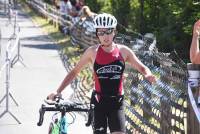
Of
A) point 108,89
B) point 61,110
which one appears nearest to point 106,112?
point 108,89

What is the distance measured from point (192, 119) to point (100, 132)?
1095 millimetres

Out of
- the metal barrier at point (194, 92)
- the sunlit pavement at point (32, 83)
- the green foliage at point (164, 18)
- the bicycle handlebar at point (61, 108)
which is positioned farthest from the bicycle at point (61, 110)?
the green foliage at point (164, 18)

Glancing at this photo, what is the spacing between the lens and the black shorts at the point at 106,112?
749 centimetres

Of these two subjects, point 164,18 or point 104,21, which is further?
point 164,18

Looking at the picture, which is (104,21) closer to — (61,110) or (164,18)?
(61,110)

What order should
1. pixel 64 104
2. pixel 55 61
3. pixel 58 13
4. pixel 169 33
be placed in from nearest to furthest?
pixel 64 104
pixel 169 33
pixel 55 61
pixel 58 13

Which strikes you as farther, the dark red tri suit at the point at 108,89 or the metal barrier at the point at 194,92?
the dark red tri suit at the point at 108,89

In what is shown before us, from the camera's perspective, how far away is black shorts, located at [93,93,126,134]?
749 cm

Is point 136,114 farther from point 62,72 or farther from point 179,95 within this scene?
point 62,72

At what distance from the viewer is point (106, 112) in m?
7.56

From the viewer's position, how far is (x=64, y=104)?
6.79 m

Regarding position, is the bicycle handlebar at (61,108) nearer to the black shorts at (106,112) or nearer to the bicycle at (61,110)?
the bicycle at (61,110)

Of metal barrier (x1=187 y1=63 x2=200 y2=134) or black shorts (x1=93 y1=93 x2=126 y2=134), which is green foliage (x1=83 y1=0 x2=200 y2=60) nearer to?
black shorts (x1=93 y1=93 x2=126 y2=134)

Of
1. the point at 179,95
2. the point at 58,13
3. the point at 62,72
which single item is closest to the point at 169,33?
the point at 62,72
